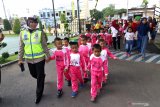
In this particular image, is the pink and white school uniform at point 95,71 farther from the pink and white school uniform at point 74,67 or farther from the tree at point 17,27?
the tree at point 17,27

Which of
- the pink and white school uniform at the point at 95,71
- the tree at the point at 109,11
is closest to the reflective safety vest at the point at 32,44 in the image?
the pink and white school uniform at the point at 95,71

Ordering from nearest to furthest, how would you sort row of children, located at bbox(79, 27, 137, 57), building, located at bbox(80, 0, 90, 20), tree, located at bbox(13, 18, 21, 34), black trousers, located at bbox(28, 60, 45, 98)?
black trousers, located at bbox(28, 60, 45, 98) < row of children, located at bbox(79, 27, 137, 57) < building, located at bbox(80, 0, 90, 20) < tree, located at bbox(13, 18, 21, 34)

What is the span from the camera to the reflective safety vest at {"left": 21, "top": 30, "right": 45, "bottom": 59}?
15.5 feet

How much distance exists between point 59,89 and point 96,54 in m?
1.30

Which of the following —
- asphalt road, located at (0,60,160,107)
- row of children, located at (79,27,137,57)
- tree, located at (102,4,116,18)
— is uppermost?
tree, located at (102,4,116,18)

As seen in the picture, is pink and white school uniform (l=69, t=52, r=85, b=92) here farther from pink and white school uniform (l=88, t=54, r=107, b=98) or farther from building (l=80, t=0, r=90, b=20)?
building (l=80, t=0, r=90, b=20)

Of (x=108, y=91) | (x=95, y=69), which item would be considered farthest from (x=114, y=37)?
(x=95, y=69)

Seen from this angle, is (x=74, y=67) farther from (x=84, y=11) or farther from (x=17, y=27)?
(x=17, y=27)

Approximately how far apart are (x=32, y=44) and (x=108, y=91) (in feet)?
7.41

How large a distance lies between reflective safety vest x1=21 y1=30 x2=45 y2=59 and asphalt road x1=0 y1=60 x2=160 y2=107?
1157 millimetres

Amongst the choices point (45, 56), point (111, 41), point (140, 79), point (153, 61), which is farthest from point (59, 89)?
point (111, 41)

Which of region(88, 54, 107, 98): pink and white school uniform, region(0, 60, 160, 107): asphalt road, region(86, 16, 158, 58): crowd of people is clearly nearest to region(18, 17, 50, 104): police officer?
region(0, 60, 160, 107): asphalt road

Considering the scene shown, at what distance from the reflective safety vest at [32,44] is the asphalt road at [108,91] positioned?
3.80ft

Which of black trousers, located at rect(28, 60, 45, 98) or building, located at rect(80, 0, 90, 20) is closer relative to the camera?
black trousers, located at rect(28, 60, 45, 98)
